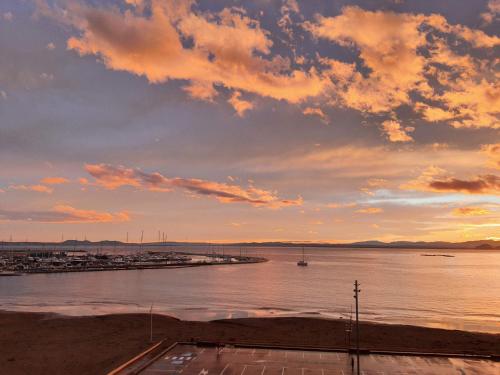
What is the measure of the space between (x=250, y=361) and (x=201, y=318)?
31.2 meters

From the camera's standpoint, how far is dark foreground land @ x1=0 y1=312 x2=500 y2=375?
38.3 metres

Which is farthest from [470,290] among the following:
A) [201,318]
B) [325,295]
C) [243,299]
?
[201,318]

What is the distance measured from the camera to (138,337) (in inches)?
1898

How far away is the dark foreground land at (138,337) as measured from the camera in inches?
1510

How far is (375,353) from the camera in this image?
36750 millimetres

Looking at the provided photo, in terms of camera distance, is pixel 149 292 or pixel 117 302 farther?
pixel 149 292

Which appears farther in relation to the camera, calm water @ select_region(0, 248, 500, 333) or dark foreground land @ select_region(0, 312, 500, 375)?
calm water @ select_region(0, 248, 500, 333)

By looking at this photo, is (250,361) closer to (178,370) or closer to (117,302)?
(178,370)

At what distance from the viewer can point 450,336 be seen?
169 feet

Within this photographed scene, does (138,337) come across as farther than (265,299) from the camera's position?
No

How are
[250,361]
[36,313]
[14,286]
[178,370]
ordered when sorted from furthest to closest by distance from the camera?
[14,286], [36,313], [250,361], [178,370]

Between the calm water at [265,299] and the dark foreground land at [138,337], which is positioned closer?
the dark foreground land at [138,337]

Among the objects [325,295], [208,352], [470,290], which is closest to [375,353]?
[208,352]

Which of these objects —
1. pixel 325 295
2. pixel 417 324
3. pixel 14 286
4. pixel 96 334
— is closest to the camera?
pixel 96 334
